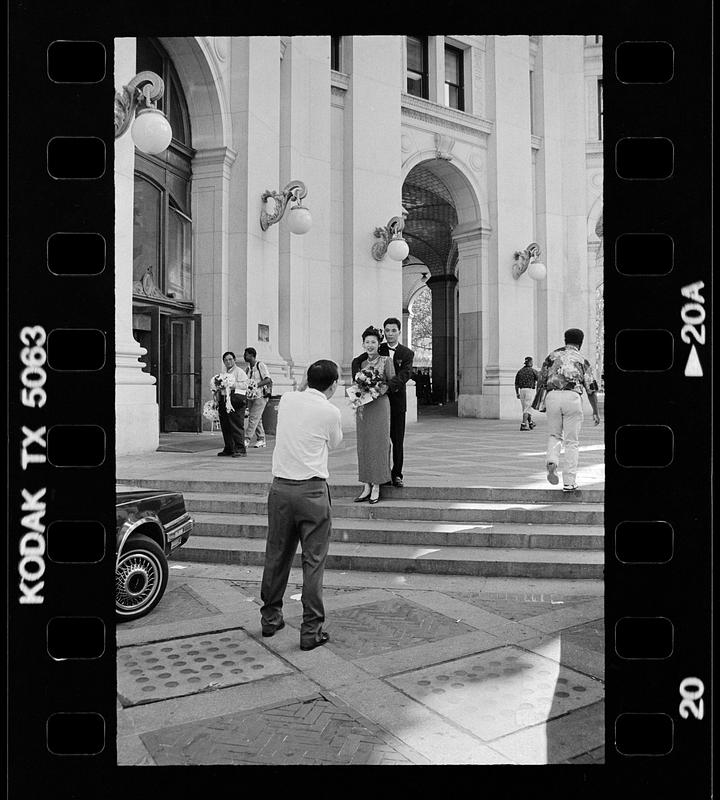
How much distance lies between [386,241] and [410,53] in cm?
659

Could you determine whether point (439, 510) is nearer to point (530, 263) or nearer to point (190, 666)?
point (190, 666)

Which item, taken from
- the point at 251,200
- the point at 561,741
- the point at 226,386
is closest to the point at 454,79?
the point at 251,200

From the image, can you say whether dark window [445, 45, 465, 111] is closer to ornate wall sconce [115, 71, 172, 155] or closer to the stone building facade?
the stone building facade

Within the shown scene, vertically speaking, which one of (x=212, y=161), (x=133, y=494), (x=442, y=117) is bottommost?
(x=133, y=494)

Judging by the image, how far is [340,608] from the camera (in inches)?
212

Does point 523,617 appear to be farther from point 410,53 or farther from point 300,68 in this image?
point 410,53

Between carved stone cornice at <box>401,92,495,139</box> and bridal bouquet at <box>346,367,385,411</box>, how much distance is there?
14.9 metres

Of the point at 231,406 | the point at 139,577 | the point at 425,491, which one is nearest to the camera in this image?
the point at 139,577

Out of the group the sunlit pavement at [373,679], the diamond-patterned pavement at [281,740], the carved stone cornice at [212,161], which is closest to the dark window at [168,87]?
the carved stone cornice at [212,161]

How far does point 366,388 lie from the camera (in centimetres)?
762

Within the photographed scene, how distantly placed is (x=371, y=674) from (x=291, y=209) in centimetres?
1219
